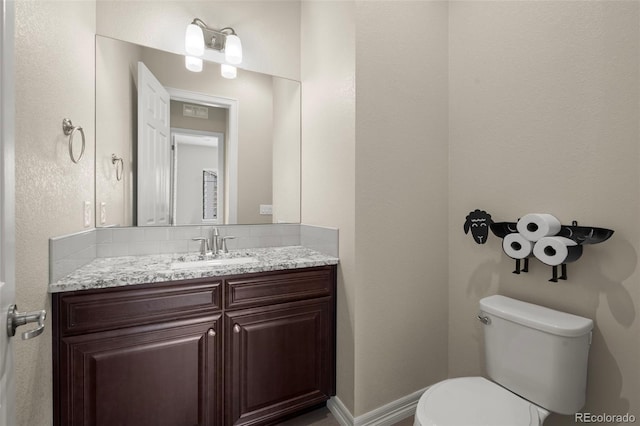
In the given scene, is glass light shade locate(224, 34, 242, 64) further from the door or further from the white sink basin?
the door

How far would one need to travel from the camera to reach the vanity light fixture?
6.14 feet

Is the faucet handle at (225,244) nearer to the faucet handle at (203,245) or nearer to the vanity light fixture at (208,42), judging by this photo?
the faucet handle at (203,245)

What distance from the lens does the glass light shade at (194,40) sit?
6.13 ft

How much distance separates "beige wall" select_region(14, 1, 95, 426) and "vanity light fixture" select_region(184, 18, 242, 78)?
55 centimetres

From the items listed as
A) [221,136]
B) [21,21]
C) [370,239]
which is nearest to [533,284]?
[370,239]

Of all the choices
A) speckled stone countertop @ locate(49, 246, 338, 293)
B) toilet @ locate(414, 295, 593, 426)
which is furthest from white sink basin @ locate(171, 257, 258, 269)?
toilet @ locate(414, 295, 593, 426)

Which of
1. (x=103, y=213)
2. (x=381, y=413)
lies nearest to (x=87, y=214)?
(x=103, y=213)

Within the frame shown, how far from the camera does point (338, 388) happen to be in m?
1.76

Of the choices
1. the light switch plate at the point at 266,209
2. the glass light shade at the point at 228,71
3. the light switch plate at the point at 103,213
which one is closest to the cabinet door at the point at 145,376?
the light switch plate at the point at 103,213

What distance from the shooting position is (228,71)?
2049 millimetres

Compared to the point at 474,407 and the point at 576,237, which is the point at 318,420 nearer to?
the point at 474,407

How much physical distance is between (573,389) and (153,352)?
172cm

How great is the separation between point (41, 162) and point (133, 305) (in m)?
0.63

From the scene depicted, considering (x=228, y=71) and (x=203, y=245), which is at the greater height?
(x=228, y=71)
